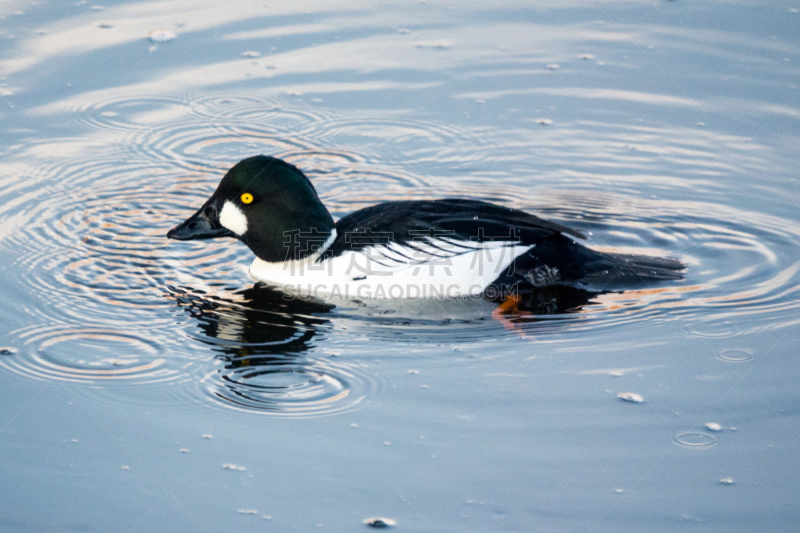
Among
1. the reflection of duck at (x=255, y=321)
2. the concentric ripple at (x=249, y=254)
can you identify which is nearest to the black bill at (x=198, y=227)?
the concentric ripple at (x=249, y=254)

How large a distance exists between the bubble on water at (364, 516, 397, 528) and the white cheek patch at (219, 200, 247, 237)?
2814 millimetres

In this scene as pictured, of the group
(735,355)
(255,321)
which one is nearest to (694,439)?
(735,355)

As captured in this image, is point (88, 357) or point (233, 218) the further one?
point (233, 218)

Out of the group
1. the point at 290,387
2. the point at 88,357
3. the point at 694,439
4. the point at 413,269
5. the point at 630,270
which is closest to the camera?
the point at 694,439

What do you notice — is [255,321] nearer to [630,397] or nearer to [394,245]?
[394,245]

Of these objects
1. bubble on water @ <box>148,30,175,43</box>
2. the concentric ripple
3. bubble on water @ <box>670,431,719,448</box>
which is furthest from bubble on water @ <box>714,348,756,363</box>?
bubble on water @ <box>148,30,175,43</box>

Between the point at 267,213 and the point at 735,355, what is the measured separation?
311 centimetres

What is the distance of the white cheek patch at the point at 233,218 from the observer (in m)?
6.41

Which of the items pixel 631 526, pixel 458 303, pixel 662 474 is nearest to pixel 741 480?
pixel 662 474

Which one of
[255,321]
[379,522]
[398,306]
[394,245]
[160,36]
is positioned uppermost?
[160,36]

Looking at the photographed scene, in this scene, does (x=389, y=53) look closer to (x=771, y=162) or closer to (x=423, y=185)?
(x=423, y=185)

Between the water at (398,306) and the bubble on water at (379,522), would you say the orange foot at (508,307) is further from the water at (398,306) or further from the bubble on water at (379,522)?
the bubble on water at (379,522)

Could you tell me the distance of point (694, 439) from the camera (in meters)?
4.74

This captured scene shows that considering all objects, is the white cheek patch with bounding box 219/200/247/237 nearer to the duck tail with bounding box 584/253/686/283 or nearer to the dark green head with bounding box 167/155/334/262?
the dark green head with bounding box 167/155/334/262
